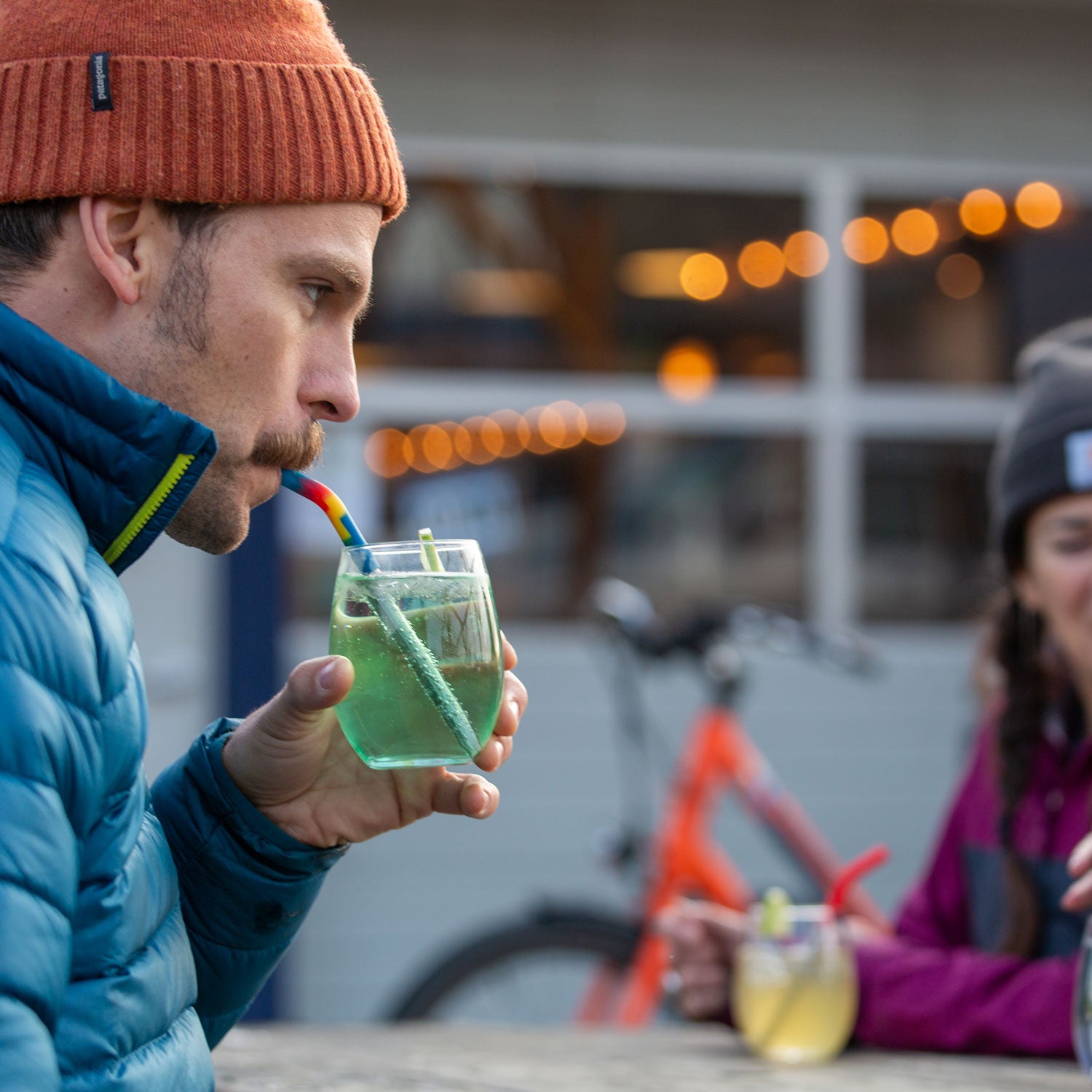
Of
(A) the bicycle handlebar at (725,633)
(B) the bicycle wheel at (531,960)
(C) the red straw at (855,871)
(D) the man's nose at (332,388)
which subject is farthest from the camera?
(B) the bicycle wheel at (531,960)

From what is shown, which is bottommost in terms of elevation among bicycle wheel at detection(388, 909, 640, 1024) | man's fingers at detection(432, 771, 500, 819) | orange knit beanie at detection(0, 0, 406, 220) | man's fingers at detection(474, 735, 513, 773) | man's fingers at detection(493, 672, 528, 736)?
bicycle wheel at detection(388, 909, 640, 1024)

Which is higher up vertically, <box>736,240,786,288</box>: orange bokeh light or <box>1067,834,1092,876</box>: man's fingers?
<box>736,240,786,288</box>: orange bokeh light

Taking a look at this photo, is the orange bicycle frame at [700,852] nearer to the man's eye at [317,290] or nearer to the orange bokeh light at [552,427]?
the orange bokeh light at [552,427]

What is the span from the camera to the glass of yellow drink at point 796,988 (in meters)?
1.65

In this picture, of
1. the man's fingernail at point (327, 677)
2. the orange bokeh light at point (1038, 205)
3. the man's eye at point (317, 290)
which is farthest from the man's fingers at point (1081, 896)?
the orange bokeh light at point (1038, 205)

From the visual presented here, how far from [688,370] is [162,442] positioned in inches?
144

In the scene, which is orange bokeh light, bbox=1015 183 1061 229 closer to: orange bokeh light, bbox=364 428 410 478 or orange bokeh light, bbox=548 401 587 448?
orange bokeh light, bbox=548 401 587 448

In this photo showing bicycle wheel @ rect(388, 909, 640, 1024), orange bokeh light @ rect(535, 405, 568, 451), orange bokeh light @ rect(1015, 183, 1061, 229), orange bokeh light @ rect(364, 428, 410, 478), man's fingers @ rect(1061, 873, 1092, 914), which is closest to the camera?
man's fingers @ rect(1061, 873, 1092, 914)

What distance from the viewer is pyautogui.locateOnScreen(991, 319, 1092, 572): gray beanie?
6.22 feet

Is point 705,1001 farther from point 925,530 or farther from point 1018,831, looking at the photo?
point 925,530

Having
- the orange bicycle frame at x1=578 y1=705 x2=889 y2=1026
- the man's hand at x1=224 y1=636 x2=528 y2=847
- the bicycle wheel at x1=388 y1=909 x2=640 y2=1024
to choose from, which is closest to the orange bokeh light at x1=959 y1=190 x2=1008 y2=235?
the orange bicycle frame at x1=578 y1=705 x2=889 y2=1026

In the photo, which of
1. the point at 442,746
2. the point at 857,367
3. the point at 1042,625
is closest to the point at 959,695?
the point at 857,367

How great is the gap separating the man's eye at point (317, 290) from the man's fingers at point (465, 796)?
0.38 meters

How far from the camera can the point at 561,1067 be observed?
152cm
